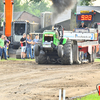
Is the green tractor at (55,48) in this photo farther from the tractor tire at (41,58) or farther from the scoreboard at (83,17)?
the scoreboard at (83,17)

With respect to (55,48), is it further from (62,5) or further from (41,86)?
(62,5)

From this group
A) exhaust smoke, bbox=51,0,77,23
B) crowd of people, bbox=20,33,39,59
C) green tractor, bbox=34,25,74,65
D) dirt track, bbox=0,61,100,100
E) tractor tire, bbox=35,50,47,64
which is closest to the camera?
dirt track, bbox=0,61,100,100

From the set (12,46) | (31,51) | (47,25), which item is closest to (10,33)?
(12,46)

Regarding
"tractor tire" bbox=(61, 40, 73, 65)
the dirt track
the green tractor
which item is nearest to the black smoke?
the green tractor

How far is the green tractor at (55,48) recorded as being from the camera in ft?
54.2

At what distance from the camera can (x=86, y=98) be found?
25.6 ft

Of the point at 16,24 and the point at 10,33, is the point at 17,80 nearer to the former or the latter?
the point at 10,33

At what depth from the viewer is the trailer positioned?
16609mm

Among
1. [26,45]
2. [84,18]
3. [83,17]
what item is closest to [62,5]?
[83,17]

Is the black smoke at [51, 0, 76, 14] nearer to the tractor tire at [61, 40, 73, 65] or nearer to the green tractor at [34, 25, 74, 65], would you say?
the green tractor at [34, 25, 74, 65]

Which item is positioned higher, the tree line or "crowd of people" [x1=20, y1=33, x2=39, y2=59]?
the tree line

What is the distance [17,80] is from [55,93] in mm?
2677

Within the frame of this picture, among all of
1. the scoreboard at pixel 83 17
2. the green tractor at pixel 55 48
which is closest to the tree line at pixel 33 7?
the scoreboard at pixel 83 17

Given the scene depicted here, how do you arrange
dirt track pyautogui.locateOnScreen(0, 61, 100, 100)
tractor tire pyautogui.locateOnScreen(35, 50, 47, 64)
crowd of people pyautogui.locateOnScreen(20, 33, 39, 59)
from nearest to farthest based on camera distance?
dirt track pyautogui.locateOnScreen(0, 61, 100, 100), tractor tire pyautogui.locateOnScreen(35, 50, 47, 64), crowd of people pyautogui.locateOnScreen(20, 33, 39, 59)
